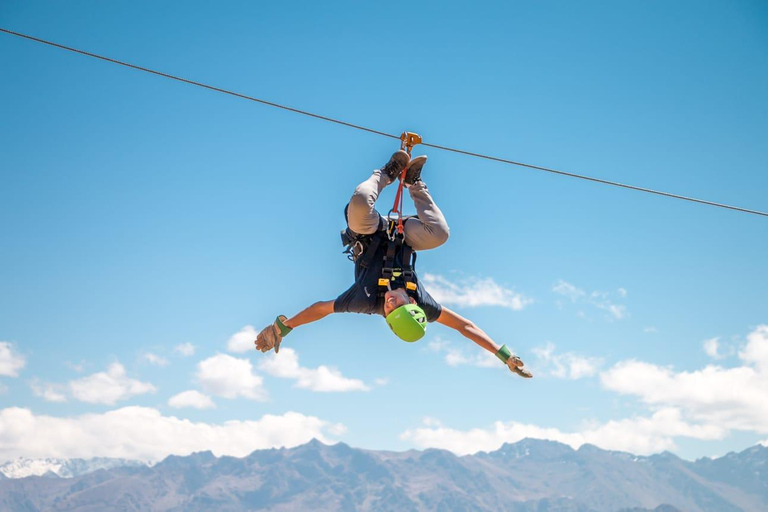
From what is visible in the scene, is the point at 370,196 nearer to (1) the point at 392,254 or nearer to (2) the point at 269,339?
(1) the point at 392,254

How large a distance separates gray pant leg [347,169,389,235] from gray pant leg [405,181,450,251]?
551mm

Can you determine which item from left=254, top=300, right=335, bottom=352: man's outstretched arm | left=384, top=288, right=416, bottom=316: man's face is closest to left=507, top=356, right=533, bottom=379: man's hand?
left=384, top=288, right=416, bottom=316: man's face

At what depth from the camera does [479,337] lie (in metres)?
12.0

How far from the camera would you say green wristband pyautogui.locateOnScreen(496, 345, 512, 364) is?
11.9 metres

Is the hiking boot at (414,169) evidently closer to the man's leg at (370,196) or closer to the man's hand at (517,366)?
the man's leg at (370,196)

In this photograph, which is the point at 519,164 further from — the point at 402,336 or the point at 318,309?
the point at 318,309

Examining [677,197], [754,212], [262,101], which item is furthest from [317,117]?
[754,212]

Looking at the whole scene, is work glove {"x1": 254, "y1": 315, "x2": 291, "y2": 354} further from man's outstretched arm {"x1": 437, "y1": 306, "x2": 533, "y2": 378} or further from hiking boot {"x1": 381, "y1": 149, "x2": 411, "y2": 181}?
hiking boot {"x1": 381, "y1": 149, "x2": 411, "y2": 181}

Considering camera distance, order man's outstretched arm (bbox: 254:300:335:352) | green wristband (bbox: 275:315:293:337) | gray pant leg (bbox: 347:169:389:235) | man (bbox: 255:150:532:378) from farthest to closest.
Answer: green wristband (bbox: 275:315:293:337), man's outstretched arm (bbox: 254:300:335:352), man (bbox: 255:150:532:378), gray pant leg (bbox: 347:169:389:235)

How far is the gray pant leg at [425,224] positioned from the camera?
A: 10969mm

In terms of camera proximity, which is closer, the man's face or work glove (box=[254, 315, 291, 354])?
the man's face

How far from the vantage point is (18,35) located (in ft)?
30.6

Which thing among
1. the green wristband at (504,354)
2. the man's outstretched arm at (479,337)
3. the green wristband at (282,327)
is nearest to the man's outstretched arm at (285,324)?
the green wristband at (282,327)

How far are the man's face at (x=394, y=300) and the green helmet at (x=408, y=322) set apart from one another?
91mm
